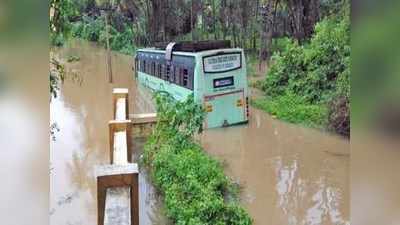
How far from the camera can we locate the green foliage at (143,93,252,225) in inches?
134

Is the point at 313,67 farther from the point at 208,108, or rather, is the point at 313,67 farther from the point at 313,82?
the point at 208,108

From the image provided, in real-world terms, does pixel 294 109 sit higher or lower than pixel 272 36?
lower

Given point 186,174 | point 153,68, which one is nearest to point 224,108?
point 153,68

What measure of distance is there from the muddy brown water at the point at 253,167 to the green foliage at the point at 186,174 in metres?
0.22

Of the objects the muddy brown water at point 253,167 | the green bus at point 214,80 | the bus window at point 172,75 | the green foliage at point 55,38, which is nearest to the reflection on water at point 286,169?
the muddy brown water at point 253,167

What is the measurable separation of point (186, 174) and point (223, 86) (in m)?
2.99

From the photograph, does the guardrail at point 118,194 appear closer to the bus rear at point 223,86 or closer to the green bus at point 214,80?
the green bus at point 214,80

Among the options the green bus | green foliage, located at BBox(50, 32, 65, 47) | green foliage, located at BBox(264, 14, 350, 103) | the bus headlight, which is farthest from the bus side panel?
green foliage, located at BBox(50, 32, 65, 47)

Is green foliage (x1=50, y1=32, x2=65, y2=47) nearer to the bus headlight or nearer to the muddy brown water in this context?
the muddy brown water

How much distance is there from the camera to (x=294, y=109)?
795 cm
